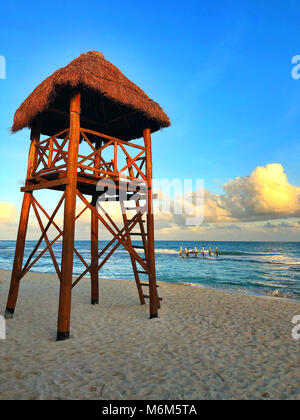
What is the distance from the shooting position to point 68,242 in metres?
5.68

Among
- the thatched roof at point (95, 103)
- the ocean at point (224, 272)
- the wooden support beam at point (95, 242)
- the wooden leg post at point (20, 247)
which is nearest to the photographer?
the thatched roof at point (95, 103)

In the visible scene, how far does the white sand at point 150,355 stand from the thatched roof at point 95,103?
5617 mm

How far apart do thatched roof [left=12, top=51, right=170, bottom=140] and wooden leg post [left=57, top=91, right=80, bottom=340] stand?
35.5 inches

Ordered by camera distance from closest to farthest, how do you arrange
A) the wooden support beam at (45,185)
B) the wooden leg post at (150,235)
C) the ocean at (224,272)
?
the wooden support beam at (45,185) < the wooden leg post at (150,235) < the ocean at (224,272)

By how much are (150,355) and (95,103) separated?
22.9 ft

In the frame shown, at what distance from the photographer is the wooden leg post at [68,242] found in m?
5.59

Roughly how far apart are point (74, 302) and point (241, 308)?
6.05 metres

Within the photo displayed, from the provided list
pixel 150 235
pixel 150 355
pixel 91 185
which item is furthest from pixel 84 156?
pixel 150 355

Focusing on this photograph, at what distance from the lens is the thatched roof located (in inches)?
246

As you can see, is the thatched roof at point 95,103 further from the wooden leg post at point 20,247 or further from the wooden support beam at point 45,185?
the wooden support beam at point 45,185

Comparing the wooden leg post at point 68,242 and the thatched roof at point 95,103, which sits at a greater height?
the thatched roof at point 95,103

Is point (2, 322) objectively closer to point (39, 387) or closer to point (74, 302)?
point (74, 302)

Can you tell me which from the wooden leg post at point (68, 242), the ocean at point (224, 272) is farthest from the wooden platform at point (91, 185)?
the ocean at point (224, 272)
